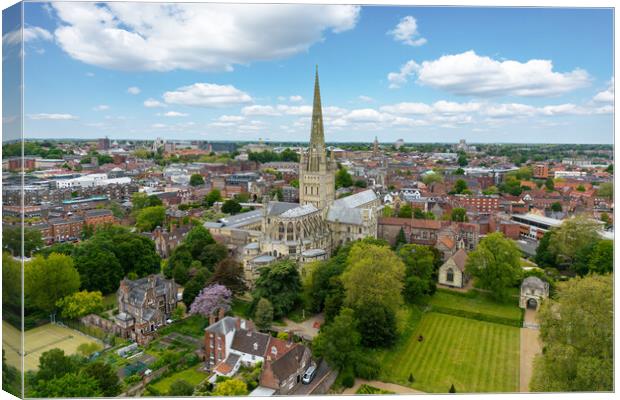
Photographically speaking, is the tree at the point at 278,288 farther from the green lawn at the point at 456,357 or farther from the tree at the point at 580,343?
the tree at the point at 580,343

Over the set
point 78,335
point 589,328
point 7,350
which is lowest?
point 78,335

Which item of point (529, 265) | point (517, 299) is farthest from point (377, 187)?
point (517, 299)

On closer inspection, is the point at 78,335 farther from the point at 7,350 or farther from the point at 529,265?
the point at 529,265

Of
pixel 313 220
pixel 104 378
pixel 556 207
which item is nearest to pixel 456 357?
pixel 104 378

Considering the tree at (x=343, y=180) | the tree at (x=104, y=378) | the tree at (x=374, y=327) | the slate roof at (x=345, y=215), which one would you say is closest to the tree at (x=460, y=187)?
the tree at (x=343, y=180)

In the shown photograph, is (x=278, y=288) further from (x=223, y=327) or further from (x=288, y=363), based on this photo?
(x=288, y=363)

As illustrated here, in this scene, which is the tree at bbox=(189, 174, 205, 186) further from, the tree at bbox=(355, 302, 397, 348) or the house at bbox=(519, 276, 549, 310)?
the tree at bbox=(355, 302, 397, 348)

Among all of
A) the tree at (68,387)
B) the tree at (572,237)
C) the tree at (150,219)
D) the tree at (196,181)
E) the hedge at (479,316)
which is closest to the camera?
the tree at (68,387)

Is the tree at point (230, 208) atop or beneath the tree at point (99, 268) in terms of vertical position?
atop
